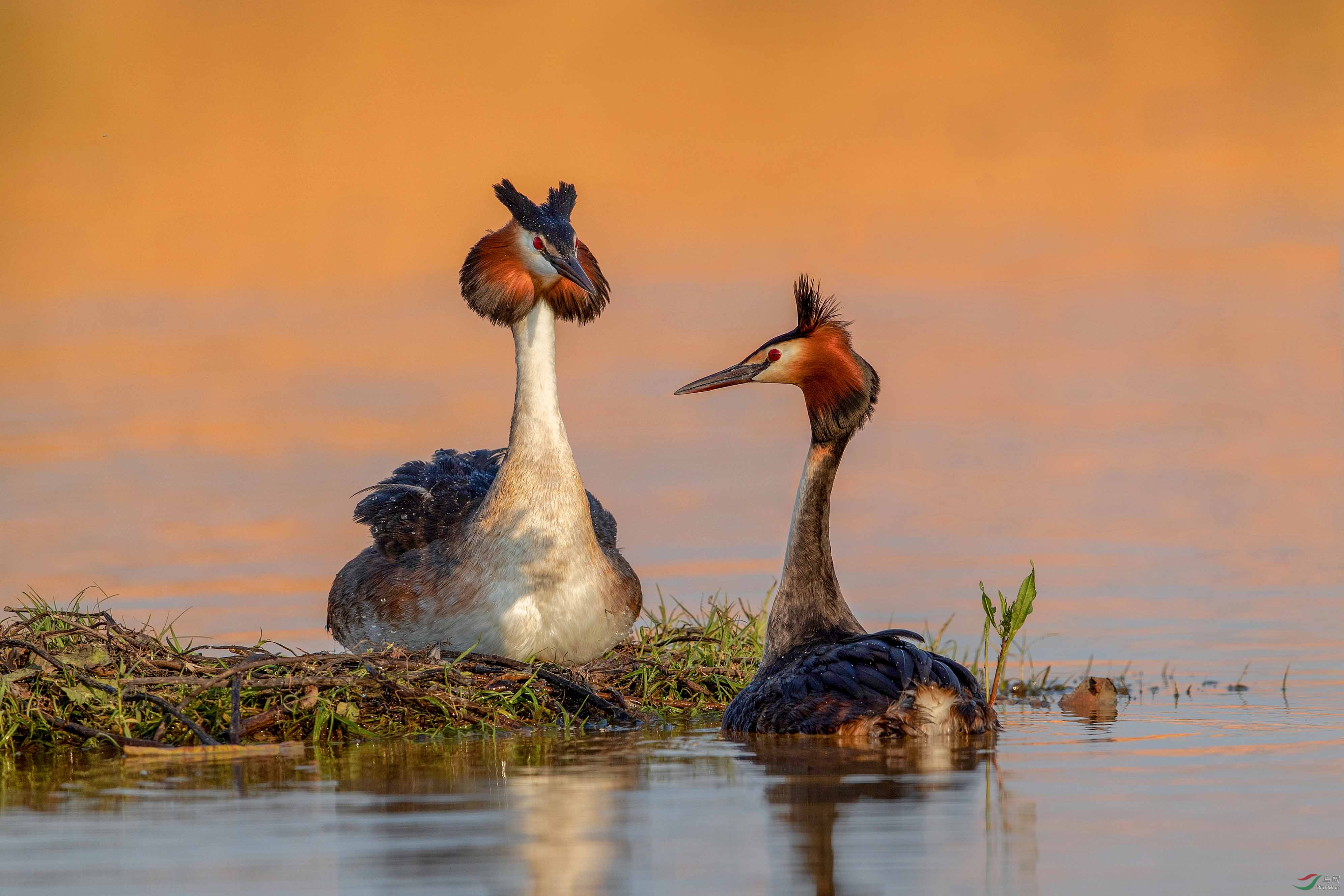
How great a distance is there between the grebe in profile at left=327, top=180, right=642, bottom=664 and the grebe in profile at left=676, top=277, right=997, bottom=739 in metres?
1.37

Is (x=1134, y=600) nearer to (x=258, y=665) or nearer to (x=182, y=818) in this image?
(x=258, y=665)

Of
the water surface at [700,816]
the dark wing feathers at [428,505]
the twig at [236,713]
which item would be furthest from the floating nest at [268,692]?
the dark wing feathers at [428,505]

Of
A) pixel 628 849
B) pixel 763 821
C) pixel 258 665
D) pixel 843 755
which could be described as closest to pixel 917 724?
pixel 843 755

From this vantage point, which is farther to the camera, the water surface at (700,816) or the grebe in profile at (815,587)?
the grebe in profile at (815,587)

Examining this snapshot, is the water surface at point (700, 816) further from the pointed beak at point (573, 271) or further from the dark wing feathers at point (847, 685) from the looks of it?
the pointed beak at point (573, 271)

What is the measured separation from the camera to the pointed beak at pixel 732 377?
29.0ft

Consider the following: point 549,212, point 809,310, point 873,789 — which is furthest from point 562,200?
point 873,789

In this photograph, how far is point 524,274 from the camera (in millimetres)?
10383

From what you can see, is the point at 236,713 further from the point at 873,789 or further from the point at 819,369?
the point at 819,369

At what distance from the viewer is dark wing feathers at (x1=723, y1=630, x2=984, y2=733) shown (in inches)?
302

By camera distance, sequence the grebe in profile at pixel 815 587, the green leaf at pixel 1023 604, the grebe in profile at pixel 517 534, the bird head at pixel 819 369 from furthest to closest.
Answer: the grebe in profile at pixel 517 534
the bird head at pixel 819 369
the green leaf at pixel 1023 604
the grebe in profile at pixel 815 587

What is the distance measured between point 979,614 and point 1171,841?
5775 millimetres

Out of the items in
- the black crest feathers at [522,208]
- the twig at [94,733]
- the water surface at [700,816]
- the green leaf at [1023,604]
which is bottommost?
the water surface at [700,816]

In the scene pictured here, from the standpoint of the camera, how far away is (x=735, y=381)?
8820 millimetres
